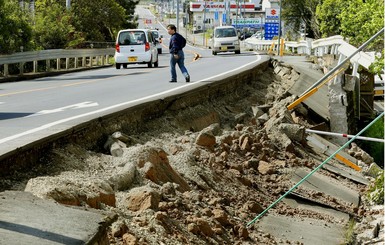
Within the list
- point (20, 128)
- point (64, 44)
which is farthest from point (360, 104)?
point (20, 128)

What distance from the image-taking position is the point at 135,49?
3922cm

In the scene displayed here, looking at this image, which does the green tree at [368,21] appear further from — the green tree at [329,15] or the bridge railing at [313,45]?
the green tree at [329,15]

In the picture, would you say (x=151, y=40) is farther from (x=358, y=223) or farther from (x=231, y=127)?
(x=358, y=223)

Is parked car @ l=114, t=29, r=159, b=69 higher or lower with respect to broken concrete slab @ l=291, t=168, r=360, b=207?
higher

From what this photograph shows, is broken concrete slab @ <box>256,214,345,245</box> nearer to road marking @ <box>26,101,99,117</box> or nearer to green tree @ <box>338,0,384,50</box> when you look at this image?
road marking @ <box>26,101,99,117</box>

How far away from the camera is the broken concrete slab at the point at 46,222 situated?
6.25 m

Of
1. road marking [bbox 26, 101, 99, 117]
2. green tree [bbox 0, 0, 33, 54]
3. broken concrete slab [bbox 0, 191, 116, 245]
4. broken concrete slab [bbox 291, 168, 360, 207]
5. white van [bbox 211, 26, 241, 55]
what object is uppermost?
green tree [bbox 0, 0, 33, 54]

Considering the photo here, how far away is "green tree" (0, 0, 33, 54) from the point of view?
34.1 meters

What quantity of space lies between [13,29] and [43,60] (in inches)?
116

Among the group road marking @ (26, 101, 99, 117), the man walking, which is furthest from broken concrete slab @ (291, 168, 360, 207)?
the man walking

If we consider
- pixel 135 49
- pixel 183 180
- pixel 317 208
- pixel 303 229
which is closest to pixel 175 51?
pixel 317 208

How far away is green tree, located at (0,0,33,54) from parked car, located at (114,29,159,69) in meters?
3.97

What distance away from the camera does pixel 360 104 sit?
34.5m

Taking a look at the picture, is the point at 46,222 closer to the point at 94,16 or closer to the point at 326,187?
the point at 326,187
